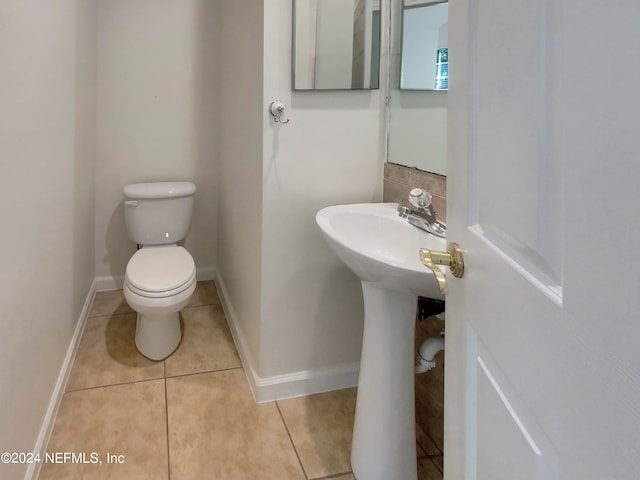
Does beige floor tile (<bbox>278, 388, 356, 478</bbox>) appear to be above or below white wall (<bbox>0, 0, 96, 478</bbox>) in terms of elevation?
below

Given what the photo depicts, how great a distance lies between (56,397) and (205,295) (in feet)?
4.21

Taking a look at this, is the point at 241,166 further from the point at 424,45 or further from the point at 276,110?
the point at 424,45

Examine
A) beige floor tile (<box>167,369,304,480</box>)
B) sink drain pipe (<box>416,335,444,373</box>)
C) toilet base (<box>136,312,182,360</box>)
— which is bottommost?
beige floor tile (<box>167,369,304,480</box>)

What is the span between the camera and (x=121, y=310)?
2818mm

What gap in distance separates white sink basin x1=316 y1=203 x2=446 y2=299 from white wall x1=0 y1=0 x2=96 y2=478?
3.09 feet

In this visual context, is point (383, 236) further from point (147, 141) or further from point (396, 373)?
point (147, 141)

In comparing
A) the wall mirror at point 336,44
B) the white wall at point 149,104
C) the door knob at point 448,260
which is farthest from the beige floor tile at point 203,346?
the door knob at point 448,260

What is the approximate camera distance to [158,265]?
234 cm

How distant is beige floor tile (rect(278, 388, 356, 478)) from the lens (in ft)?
5.39

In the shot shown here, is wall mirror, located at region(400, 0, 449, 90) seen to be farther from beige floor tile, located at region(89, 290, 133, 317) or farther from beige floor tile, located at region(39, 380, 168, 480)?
beige floor tile, located at region(89, 290, 133, 317)

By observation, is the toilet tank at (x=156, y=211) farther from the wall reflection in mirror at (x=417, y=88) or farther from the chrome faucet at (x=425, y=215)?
the chrome faucet at (x=425, y=215)

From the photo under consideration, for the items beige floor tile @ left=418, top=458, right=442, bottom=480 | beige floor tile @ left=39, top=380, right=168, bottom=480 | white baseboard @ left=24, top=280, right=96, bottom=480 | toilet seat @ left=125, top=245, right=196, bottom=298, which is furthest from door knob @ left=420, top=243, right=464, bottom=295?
toilet seat @ left=125, top=245, right=196, bottom=298

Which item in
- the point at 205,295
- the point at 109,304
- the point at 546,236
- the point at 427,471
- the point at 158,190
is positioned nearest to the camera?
the point at 546,236

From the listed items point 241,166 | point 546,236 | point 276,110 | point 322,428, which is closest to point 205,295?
point 241,166
